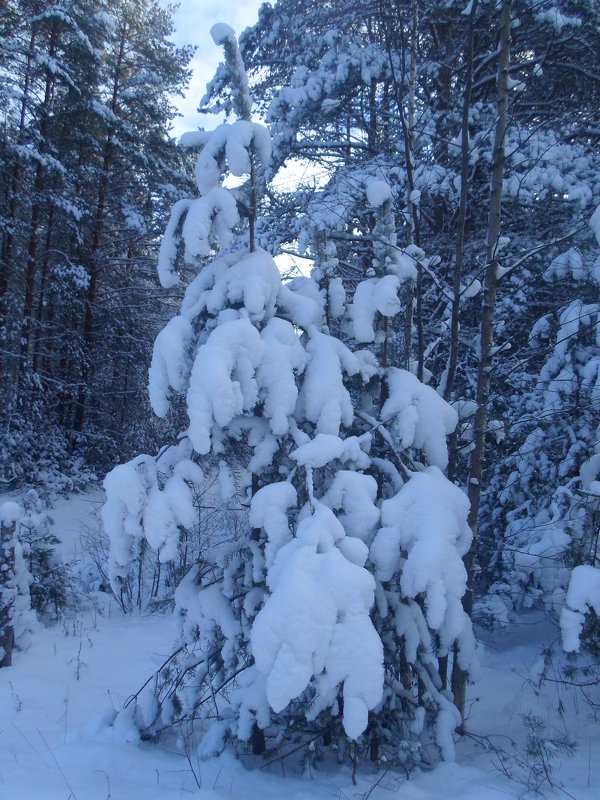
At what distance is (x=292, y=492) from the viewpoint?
2.73 meters

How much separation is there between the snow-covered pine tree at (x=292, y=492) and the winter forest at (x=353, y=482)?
2 centimetres

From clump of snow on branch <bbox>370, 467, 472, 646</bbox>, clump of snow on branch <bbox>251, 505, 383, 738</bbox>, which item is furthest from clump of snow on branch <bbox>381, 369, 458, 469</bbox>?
clump of snow on branch <bbox>251, 505, 383, 738</bbox>

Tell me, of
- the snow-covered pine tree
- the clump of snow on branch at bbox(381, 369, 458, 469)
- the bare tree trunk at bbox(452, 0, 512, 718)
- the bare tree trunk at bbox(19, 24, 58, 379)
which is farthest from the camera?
the bare tree trunk at bbox(19, 24, 58, 379)

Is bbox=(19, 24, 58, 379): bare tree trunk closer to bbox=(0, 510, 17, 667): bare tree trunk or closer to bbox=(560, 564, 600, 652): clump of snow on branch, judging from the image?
bbox=(0, 510, 17, 667): bare tree trunk

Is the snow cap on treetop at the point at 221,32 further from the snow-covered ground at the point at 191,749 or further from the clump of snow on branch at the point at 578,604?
the snow-covered ground at the point at 191,749

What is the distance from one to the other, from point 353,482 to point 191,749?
2133 mm

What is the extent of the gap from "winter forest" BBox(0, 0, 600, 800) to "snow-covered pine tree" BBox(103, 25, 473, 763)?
0.02 meters

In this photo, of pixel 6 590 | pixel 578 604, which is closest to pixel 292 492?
pixel 578 604

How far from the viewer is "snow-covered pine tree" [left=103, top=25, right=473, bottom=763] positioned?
7.82 ft

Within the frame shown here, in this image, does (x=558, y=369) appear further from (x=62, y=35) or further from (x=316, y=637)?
(x=62, y=35)

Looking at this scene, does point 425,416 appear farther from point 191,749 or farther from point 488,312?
point 191,749

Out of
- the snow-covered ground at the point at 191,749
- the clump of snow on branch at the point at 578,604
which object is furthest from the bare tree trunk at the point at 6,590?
the clump of snow on branch at the point at 578,604

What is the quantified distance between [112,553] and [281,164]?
6.23 meters

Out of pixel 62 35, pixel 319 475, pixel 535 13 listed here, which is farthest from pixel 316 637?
pixel 62 35
